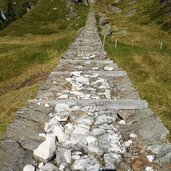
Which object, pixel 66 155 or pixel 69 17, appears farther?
pixel 69 17

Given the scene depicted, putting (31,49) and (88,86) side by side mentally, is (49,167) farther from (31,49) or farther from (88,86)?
(31,49)

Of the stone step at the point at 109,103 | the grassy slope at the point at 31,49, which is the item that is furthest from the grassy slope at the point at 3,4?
the stone step at the point at 109,103

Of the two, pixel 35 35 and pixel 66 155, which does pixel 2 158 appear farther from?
pixel 35 35

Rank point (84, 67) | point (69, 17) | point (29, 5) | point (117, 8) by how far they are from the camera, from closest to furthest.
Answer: point (84, 67) < point (69, 17) < point (117, 8) < point (29, 5)

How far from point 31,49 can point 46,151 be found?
3226 centimetres

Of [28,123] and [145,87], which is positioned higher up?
[28,123]

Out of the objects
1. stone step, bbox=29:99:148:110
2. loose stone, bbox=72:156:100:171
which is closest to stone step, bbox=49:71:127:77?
stone step, bbox=29:99:148:110

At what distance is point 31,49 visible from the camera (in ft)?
130

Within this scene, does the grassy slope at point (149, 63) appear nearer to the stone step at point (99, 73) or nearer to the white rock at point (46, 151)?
the stone step at point (99, 73)

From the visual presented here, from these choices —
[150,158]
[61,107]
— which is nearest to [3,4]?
[61,107]

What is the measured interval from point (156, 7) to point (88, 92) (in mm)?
73557

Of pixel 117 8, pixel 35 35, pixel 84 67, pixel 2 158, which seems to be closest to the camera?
pixel 2 158

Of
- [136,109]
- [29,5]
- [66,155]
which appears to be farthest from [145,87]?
[29,5]

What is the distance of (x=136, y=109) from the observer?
37.4 ft
